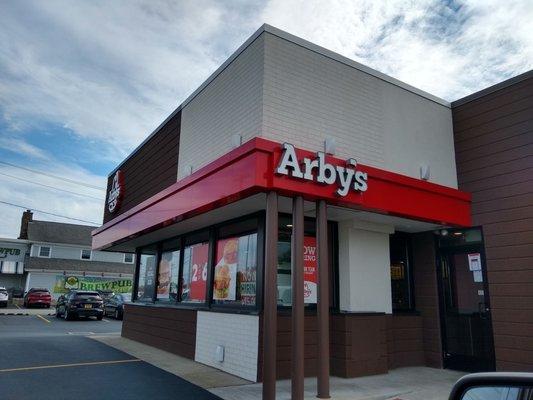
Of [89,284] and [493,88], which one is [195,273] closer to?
[493,88]

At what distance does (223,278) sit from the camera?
33.8 ft

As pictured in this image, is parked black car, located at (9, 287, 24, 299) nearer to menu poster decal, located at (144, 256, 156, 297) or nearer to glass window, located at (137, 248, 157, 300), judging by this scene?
glass window, located at (137, 248, 157, 300)

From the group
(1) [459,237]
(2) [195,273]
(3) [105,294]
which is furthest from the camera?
(3) [105,294]

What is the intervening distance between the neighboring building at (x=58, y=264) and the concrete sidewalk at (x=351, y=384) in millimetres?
32974

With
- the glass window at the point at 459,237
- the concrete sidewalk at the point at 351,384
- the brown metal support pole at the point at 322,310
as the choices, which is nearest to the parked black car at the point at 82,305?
the concrete sidewalk at the point at 351,384

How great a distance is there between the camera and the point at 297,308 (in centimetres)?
708

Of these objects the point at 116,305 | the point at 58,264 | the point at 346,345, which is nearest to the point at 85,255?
the point at 58,264

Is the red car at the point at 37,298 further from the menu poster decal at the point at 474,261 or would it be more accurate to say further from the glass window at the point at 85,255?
the menu poster decal at the point at 474,261

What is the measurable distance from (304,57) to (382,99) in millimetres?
2381

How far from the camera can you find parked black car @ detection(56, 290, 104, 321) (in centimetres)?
2411

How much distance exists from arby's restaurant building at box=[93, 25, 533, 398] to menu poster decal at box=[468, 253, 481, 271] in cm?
4

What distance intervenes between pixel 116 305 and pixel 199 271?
17.0 meters

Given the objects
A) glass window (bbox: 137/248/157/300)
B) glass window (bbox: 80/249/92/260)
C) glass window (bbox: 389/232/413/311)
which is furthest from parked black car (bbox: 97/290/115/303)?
glass window (bbox: 389/232/413/311)

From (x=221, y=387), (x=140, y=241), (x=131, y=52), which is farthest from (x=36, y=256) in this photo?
(x=221, y=387)
